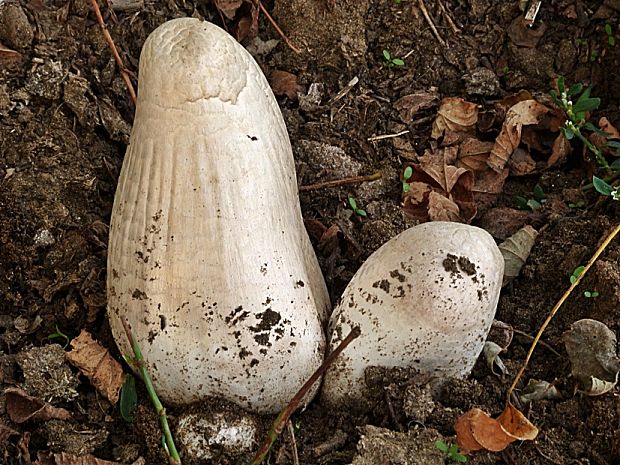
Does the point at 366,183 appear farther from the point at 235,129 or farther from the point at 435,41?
the point at 235,129

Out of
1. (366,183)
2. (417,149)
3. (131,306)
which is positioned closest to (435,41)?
(417,149)

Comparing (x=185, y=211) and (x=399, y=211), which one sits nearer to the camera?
(x=185, y=211)

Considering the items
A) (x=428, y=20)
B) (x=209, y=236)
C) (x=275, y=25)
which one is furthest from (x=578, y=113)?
(x=209, y=236)

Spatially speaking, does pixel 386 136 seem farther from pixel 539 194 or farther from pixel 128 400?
pixel 128 400

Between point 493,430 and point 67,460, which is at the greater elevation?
point 493,430

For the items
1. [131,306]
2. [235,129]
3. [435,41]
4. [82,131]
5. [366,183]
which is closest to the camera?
[235,129]

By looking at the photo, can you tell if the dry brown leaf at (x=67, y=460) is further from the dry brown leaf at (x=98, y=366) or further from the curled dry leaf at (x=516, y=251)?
the curled dry leaf at (x=516, y=251)

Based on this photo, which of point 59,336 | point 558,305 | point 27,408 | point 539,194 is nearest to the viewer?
point 27,408
